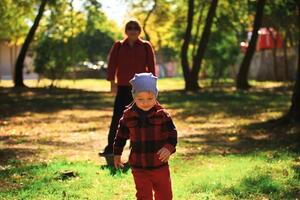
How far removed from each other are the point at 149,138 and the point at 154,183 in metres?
0.38

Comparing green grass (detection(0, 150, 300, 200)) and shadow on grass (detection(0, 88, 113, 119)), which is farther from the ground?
green grass (detection(0, 150, 300, 200))

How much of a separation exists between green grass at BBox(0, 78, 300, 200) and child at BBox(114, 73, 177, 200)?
165 centimetres

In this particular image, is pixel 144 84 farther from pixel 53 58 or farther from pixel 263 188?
pixel 53 58

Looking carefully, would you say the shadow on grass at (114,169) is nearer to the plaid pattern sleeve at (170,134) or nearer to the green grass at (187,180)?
the green grass at (187,180)

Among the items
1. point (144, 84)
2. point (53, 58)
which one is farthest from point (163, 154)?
point (53, 58)

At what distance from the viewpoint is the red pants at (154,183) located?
5086 mm

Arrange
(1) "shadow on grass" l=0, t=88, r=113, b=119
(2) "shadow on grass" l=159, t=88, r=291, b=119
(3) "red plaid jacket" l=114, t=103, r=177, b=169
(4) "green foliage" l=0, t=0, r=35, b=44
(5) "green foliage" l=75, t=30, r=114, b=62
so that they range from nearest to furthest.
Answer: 1. (3) "red plaid jacket" l=114, t=103, r=177, b=169
2. (2) "shadow on grass" l=159, t=88, r=291, b=119
3. (1) "shadow on grass" l=0, t=88, r=113, b=119
4. (4) "green foliage" l=0, t=0, r=35, b=44
5. (5) "green foliage" l=75, t=30, r=114, b=62

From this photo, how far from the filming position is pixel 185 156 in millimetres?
9680

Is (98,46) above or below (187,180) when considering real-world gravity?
above

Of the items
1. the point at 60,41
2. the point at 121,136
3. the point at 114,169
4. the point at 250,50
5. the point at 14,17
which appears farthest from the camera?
the point at 14,17

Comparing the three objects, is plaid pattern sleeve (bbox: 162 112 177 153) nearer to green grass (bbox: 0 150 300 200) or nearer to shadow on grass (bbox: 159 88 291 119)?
green grass (bbox: 0 150 300 200)

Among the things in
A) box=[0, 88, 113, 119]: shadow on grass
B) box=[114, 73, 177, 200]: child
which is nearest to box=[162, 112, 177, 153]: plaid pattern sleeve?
box=[114, 73, 177, 200]: child

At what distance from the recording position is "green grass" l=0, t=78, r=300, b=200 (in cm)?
698

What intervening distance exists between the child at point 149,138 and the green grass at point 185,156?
1647 mm
